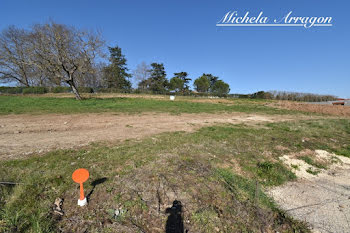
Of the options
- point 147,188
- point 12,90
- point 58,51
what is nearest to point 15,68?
point 12,90

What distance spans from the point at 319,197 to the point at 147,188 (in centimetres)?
360

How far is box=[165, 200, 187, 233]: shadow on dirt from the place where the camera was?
2047 millimetres

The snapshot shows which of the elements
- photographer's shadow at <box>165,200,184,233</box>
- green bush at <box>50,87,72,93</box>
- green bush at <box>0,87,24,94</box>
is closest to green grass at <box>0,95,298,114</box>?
photographer's shadow at <box>165,200,184,233</box>

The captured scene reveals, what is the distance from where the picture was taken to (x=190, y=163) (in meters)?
3.76

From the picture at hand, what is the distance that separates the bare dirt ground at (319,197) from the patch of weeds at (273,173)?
0.55 ft

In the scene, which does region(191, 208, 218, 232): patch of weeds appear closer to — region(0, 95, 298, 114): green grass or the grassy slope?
the grassy slope

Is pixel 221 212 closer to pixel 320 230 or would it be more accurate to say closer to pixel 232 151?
pixel 320 230

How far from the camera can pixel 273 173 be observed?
12.5 feet

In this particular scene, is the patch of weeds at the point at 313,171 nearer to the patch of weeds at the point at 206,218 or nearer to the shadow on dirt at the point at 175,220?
the patch of weeds at the point at 206,218

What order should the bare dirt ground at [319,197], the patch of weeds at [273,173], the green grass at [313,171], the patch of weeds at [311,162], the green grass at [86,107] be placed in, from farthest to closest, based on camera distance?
the green grass at [86,107] < the patch of weeds at [311,162] < the green grass at [313,171] < the patch of weeds at [273,173] < the bare dirt ground at [319,197]

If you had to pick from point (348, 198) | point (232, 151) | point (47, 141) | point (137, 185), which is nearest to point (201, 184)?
point (137, 185)

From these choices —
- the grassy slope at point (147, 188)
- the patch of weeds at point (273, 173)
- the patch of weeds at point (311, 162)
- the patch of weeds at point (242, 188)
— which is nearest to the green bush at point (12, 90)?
the grassy slope at point (147, 188)

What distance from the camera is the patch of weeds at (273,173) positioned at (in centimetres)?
358

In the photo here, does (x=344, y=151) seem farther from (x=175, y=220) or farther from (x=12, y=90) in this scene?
(x=12, y=90)
